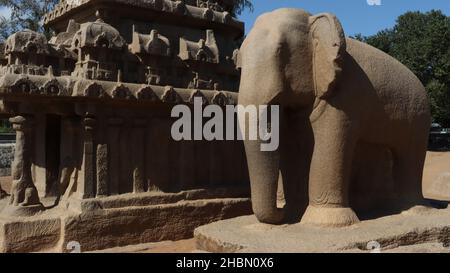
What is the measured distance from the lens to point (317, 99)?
510cm

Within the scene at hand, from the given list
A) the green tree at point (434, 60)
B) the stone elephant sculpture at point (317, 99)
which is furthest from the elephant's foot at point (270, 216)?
the green tree at point (434, 60)

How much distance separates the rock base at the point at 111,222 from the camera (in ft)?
20.6

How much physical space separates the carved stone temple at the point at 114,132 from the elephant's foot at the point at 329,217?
2.79 meters

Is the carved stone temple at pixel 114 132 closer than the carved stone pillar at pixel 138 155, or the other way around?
the carved stone temple at pixel 114 132

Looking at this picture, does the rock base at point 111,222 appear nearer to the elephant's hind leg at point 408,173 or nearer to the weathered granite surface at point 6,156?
the elephant's hind leg at point 408,173

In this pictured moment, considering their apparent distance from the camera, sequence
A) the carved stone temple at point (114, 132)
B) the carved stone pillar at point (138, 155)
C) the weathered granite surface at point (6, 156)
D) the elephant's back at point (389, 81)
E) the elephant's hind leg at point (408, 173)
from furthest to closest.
Answer: the weathered granite surface at point (6, 156), the carved stone pillar at point (138, 155), the carved stone temple at point (114, 132), the elephant's hind leg at point (408, 173), the elephant's back at point (389, 81)

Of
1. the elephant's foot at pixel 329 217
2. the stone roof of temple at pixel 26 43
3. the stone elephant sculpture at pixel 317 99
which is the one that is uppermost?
the stone roof of temple at pixel 26 43

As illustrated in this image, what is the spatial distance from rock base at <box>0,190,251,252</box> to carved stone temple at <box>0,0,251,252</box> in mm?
14

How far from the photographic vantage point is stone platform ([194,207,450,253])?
423cm

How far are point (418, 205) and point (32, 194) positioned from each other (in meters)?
5.15

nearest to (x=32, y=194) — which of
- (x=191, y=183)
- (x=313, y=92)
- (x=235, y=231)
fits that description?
(x=191, y=183)

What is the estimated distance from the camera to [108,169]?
266 inches

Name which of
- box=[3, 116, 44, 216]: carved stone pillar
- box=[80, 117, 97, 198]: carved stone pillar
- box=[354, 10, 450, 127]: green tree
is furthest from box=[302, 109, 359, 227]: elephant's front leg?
box=[354, 10, 450, 127]: green tree

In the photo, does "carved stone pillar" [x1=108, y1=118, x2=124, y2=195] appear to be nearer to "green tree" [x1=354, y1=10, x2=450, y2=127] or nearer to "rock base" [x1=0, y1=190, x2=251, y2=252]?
"rock base" [x1=0, y1=190, x2=251, y2=252]
